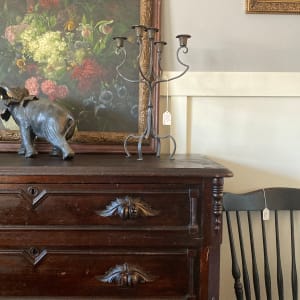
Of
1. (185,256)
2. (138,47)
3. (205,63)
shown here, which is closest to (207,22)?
(205,63)

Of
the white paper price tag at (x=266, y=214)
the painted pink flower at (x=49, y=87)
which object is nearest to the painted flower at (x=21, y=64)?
the painted pink flower at (x=49, y=87)

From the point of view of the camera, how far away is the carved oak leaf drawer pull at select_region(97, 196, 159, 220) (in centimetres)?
137

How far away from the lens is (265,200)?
6.04ft

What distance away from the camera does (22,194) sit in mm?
1370

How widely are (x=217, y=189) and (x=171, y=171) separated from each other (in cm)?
16

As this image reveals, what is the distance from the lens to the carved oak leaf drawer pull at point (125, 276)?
1.39 m

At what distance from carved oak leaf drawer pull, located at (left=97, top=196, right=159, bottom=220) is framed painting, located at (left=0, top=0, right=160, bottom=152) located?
19.7 inches

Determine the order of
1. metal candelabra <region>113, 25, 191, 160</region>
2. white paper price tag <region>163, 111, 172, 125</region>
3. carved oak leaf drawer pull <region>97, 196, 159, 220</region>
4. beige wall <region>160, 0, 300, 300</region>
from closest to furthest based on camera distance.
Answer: carved oak leaf drawer pull <region>97, 196, 159, 220</region>, metal candelabra <region>113, 25, 191, 160</region>, white paper price tag <region>163, 111, 172, 125</region>, beige wall <region>160, 0, 300, 300</region>

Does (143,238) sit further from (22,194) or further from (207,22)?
(207,22)

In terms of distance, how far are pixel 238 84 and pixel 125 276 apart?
100 centimetres

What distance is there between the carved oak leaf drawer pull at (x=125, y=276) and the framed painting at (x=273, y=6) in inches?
48.5

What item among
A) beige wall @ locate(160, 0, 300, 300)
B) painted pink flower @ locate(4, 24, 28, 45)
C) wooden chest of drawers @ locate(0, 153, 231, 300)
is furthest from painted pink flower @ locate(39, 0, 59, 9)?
wooden chest of drawers @ locate(0, 153, 231, 300)

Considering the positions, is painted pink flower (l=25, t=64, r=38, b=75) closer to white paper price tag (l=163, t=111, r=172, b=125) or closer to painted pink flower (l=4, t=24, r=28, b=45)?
painted pink flower (l=4, t=24, r=28, b=45)

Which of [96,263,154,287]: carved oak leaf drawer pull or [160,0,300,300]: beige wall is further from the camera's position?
[160,0,300,300]: beige wall
